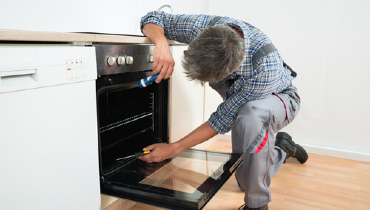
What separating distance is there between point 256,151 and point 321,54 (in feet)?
3.95

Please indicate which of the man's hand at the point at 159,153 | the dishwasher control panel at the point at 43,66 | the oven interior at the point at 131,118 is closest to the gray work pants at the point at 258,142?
the man's hand at the point at 159,153

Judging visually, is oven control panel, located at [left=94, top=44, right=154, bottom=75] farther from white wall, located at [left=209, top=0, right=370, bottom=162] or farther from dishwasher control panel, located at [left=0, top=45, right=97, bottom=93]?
white wall, located at [left=209, top=0, right=370, bottom=162]

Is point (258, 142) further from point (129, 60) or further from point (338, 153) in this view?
point (338, 153)

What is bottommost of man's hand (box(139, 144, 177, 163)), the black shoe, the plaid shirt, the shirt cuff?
the black shoe

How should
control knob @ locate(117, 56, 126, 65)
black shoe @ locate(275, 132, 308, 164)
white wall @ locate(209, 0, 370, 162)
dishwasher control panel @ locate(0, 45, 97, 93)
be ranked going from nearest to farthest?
dishwasher control panel @ locate(0, 45, 97, 93) < control knob @ locate(117, 56, 126, 65) < black shoe @ locate(275, 132, 308, 164) < white wall @ locate(209, 0, 370, 162)

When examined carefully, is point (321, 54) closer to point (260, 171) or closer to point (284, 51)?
point (284, 51)

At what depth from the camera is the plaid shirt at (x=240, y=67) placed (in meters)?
1.24

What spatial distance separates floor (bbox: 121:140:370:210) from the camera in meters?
1.50

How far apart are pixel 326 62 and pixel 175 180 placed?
5.13ft

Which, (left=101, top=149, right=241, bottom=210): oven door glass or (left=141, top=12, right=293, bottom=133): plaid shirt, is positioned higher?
(left=141, top=12, right=293, bottom=133): plaid shirt

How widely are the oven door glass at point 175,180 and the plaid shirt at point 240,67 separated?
198 millimetres

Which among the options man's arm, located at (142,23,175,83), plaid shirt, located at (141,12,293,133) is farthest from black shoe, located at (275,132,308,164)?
man's arm, located at (142,23,175,83)

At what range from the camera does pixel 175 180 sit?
110 centimetres

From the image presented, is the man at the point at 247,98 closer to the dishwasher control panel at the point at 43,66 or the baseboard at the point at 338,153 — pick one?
the dishwasher control panel at the point at 43,66
